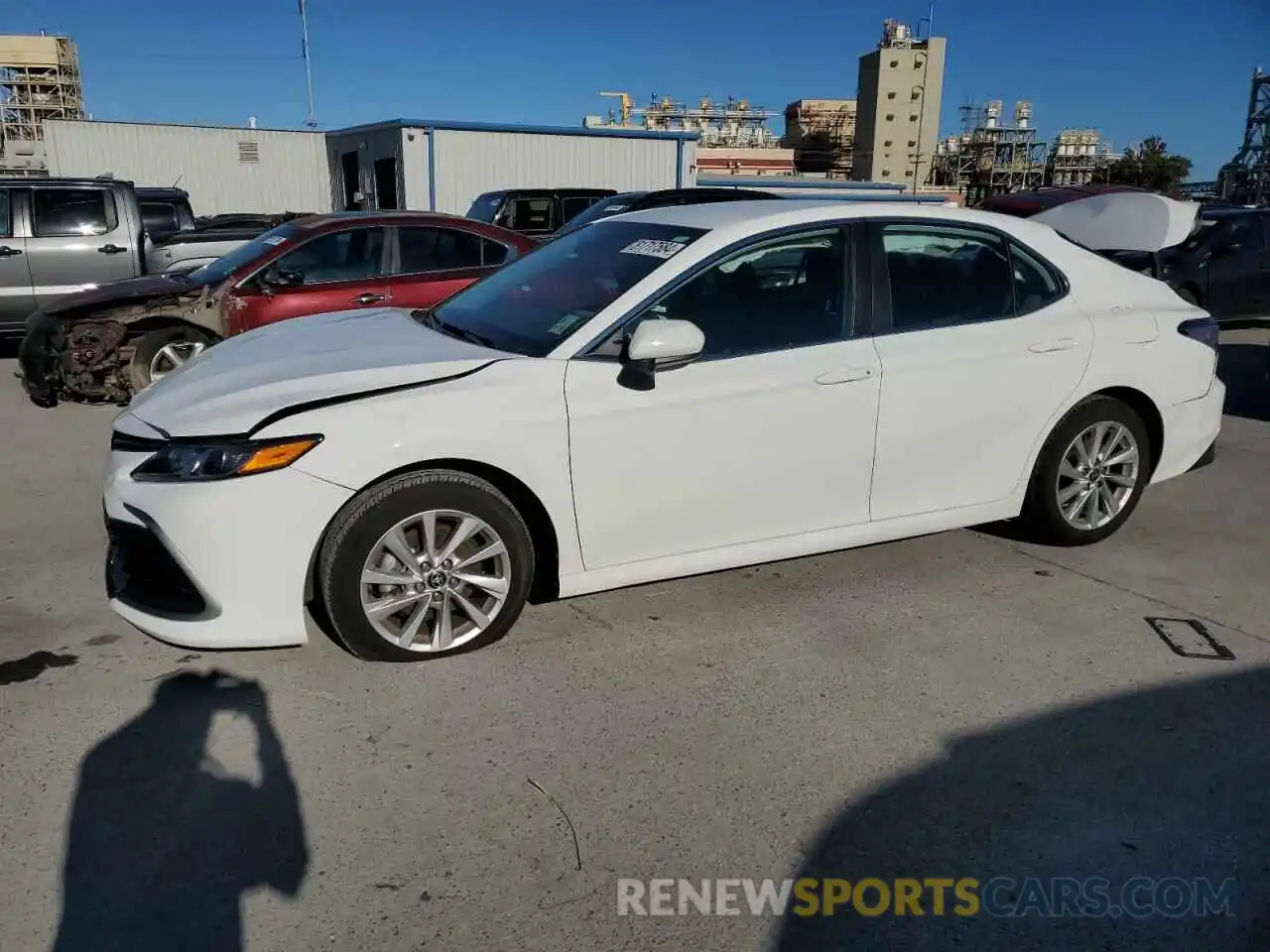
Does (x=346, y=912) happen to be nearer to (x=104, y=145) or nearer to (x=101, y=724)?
(x=101, y=724)

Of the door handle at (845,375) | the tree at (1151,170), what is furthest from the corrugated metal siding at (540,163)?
the tree at (1151,170)

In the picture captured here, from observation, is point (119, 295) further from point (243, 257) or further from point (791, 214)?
point (791, 214)

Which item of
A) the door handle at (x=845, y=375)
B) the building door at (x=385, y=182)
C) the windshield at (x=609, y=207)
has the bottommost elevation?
the door handle at (x=845, y=375)

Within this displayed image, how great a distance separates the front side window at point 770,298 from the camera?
3.83 metres

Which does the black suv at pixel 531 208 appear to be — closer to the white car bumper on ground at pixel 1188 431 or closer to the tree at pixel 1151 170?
the white car bumper on ground at pixel 1188 431

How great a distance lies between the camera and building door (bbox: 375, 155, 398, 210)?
76.2 ft

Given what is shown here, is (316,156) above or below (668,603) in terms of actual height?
above

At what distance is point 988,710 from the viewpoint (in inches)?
132

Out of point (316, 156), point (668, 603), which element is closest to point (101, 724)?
point (668, 603)

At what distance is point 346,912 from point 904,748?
5.62ft

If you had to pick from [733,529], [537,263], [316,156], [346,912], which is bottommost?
[346,912]

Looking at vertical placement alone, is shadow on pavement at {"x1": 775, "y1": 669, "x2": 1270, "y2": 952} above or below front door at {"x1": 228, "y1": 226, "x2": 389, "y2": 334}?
below

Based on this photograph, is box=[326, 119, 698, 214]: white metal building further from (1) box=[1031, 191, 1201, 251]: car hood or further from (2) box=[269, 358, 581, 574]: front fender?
(2) box=[269, 358, 581, 574]: front fender

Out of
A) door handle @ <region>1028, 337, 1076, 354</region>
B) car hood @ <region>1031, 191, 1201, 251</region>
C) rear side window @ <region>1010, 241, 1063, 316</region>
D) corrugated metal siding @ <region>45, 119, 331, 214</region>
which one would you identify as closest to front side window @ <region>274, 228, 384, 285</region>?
rear side window @ <region>1010, 241, 1063, 316</region>
